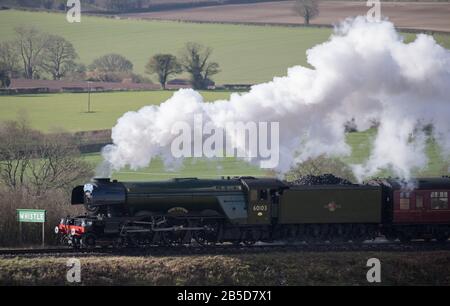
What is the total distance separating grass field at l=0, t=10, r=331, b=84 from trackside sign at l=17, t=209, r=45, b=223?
6940 centimetres

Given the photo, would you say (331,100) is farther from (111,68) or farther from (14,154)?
(111,68)

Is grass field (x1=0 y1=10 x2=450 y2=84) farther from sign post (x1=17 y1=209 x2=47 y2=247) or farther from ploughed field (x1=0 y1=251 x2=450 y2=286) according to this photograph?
ploughed field (x1=0 y1=251 x2=450 y2=286)

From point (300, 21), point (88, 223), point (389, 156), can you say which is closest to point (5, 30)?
point (300, 21)

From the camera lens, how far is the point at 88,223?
46.2 metres

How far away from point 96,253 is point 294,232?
11.9 meters

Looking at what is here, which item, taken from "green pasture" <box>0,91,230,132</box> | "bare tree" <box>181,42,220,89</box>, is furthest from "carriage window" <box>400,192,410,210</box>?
"bare tree" <box>181,42,220,89</box>

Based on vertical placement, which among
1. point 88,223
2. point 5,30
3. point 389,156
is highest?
point 5,30

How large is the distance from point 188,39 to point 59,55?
19795 millimetres

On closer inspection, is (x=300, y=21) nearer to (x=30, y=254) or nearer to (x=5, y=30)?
(x=5, y=30)

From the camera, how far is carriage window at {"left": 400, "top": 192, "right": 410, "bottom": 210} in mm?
51531

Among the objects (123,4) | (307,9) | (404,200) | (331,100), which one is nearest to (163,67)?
(307,9)

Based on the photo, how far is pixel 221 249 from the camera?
4769cm
